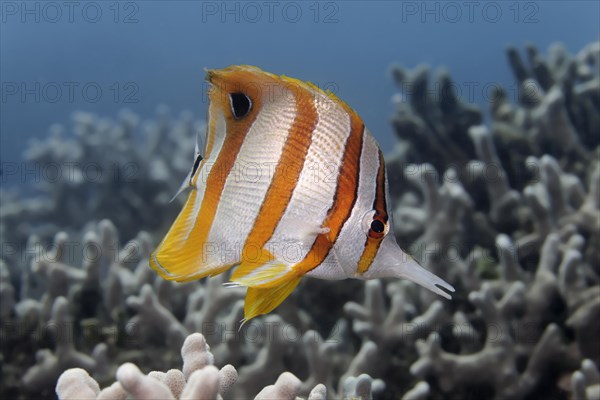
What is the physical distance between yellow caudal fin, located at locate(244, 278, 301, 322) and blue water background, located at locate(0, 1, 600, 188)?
76.8 feet

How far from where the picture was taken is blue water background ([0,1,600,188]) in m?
41.7

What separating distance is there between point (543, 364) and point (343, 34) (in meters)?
100

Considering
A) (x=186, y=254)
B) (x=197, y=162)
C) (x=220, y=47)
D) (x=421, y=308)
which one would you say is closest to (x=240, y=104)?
(x=197, y=162)

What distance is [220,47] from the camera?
278ft

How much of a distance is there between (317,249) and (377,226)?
142 millimetres

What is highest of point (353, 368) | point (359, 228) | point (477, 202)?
point (359, 228)

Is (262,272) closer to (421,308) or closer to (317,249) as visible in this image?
(317,249)

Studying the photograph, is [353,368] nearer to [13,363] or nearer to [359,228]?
[359,228]

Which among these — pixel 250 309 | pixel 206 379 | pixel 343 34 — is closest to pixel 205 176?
pixel 250 309

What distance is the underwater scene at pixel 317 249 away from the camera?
1.19 meters

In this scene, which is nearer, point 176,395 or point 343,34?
point 176,395

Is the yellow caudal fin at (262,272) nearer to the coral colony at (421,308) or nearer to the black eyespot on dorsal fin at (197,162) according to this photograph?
the black eyespot on dorsal fin at (197,162)

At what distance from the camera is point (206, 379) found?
3.34 feet

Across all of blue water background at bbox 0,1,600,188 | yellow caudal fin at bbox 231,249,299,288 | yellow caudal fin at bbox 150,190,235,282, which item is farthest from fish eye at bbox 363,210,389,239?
blue water background at bbox 0,1,600,188
